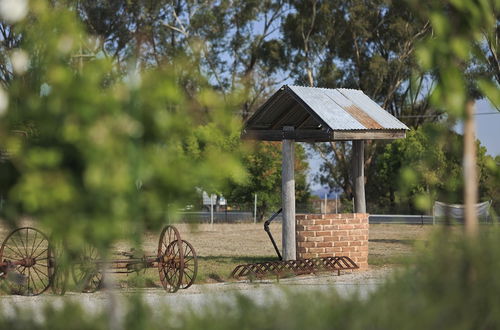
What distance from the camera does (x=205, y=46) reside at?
42.0 meters

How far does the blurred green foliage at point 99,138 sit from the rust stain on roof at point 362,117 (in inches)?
414

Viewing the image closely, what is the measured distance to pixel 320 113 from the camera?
45.6 feet

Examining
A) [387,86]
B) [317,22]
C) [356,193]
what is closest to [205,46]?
[317,22]

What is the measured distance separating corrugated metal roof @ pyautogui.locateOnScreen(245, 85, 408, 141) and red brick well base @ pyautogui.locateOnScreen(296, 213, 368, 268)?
1.48m

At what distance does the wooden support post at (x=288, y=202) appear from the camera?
14.4 meters

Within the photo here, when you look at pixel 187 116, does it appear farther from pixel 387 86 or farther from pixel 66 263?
pixel 387 86

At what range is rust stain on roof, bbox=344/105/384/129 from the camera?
14.4 metres

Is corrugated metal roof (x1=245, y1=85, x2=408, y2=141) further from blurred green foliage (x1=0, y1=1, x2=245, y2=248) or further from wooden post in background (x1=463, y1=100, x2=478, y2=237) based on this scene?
blurred green foliage (x1=0, y1=1, x2=245, y2=248)

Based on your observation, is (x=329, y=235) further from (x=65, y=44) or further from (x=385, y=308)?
(x=65, y=44)

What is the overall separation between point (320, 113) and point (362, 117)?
101 centimetres

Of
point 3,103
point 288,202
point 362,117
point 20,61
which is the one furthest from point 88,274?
point 20,61

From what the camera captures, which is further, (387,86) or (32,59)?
(387,86)

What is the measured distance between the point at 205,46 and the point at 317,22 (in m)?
5.45

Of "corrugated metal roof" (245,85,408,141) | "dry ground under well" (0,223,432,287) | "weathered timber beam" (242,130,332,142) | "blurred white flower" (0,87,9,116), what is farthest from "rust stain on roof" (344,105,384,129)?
"blurred white flower" (0,87,9,116)
